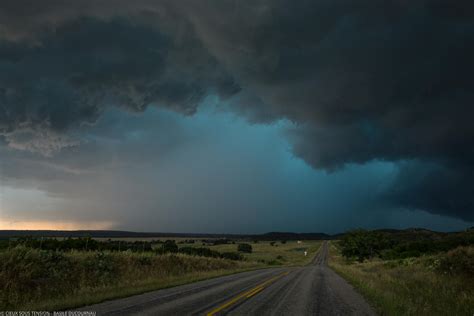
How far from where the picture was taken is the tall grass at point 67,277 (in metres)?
14.5

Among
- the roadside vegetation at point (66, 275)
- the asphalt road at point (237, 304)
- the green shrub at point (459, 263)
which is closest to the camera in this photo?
the asphalt road at point (237, 304)

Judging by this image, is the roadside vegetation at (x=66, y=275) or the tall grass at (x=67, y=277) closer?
the tall grass at (x=67, y=277)

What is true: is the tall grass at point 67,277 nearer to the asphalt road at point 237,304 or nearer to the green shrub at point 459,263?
the asphalt road at point 237,304

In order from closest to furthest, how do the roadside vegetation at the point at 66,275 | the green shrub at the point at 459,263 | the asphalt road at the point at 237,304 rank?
the asphalt road at the point at 237,304, the roadside vegetation at the point at 66,275, the green shrub at the point at 459,263

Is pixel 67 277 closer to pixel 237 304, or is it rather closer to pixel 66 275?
pixel 66 275

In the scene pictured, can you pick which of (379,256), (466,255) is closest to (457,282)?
(466,255)

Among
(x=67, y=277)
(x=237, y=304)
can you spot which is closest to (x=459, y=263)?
(x=237, y=304)

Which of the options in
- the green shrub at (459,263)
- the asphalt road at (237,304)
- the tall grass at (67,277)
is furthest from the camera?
the green shrub at (459,263)

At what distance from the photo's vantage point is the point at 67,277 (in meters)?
19.5

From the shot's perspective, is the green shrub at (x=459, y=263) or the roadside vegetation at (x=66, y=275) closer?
the roadside vegetation at (x=66, y=275)

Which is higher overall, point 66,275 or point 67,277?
point 66,275

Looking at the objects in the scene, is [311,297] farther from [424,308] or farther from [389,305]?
[424,308]

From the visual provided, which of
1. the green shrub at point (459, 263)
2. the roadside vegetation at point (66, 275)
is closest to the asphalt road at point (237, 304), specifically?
the roadside vegetation at point (66, 275)

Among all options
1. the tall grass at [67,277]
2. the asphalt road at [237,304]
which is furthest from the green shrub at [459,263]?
the tall grass at [67,277]
